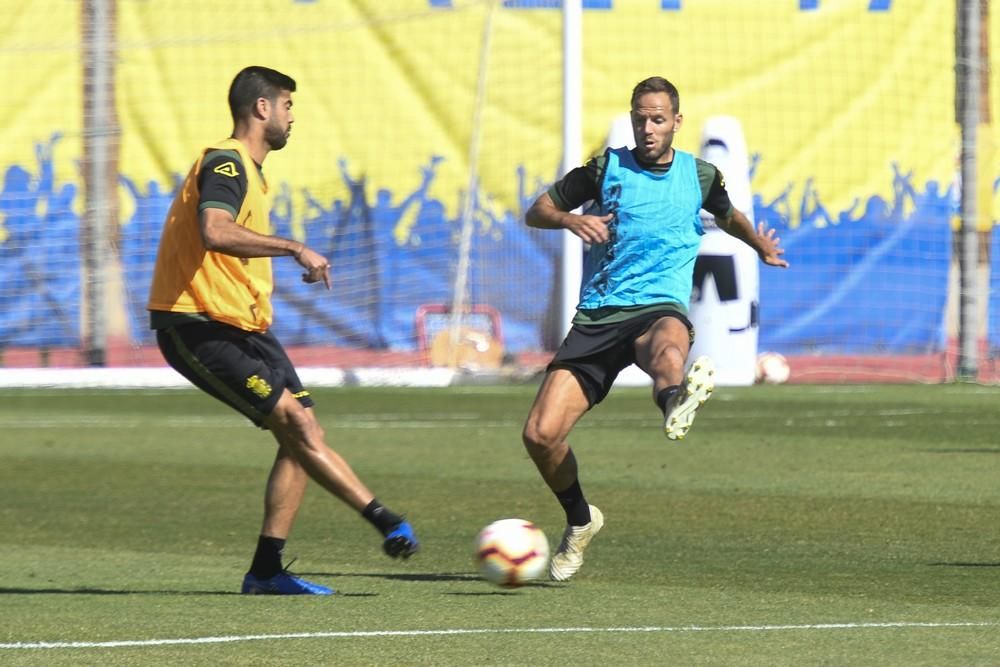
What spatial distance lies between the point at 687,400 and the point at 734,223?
144cm

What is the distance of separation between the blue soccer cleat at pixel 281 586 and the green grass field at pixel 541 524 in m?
0.13

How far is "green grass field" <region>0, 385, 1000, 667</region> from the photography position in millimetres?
7023

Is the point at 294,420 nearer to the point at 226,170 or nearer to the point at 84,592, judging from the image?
the point at 226,170

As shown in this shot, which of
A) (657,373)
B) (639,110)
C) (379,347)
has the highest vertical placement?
(639,110)

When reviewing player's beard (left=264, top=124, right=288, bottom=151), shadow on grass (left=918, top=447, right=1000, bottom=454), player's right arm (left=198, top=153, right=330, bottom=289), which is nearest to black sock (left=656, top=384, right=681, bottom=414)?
player's right arm (left=198, top=153, right=330, bottom=289)

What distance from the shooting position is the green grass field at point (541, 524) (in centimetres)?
702

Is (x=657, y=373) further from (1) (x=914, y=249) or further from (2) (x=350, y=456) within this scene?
(1) (x=914, y=249)

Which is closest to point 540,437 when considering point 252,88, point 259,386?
point 259,386

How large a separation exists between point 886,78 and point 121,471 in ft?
52.9

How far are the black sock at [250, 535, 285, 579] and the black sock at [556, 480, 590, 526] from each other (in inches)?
49.5

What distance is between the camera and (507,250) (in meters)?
26.7

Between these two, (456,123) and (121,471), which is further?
(456,123)

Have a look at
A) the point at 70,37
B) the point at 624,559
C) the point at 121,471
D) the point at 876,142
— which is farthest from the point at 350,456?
the point at 876,142

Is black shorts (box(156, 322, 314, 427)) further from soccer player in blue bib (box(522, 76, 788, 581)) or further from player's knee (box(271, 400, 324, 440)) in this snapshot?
soccer player in blue bib (box(522, 76, 788, 581))
